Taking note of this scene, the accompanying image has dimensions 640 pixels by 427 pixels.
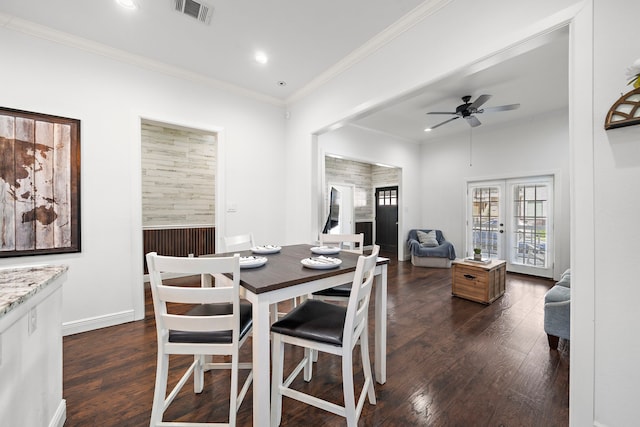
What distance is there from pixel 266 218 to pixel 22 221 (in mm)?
2452

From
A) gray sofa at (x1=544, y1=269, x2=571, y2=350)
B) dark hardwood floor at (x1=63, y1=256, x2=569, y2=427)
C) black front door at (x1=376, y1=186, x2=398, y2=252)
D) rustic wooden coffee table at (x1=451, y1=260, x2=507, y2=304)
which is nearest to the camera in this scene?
dark hardwood floor at (x1=63, y1=256, x2=569, y2=427)

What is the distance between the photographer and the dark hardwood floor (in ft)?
5.08

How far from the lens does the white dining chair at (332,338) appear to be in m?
1.33

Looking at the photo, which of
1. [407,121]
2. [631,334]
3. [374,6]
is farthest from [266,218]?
[631,334]

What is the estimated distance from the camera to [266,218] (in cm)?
395

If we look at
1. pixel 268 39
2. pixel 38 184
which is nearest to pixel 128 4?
pixel 268 39

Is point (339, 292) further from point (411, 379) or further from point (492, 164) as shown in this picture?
point (492, 164)

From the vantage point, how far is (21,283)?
1.09 metres

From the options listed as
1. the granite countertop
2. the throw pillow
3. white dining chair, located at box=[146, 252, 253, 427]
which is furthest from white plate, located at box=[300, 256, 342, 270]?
the throw pillow

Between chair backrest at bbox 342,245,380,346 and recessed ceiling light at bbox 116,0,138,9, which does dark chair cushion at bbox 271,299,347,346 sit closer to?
chair backrest at bbox 342,245,380,346

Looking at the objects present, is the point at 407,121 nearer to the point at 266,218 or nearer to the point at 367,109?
the point at 367,109

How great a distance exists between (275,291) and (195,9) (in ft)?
8.24

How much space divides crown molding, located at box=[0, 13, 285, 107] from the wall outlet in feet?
9.26

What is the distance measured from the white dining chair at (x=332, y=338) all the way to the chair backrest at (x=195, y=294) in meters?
0.29
